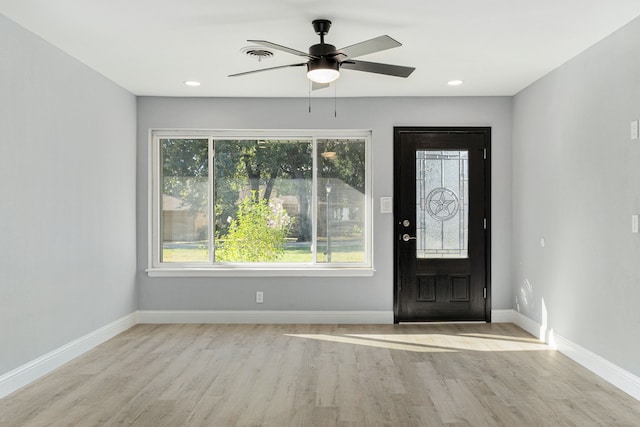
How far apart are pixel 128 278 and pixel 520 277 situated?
164 inches

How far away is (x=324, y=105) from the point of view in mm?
5617

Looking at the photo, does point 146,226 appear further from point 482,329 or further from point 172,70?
point 482,329

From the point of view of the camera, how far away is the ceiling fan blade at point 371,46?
297 cm

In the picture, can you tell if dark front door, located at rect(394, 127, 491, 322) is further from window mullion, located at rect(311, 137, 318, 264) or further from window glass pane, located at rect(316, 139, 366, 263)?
window mullion, located at rect(311, 137, 318, 264)

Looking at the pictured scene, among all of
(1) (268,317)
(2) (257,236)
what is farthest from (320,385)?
(2) (257,236)

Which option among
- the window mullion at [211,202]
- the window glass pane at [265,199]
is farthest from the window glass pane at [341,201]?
the window mullion at [211,202]

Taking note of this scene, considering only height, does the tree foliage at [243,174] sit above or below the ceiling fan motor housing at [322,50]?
below

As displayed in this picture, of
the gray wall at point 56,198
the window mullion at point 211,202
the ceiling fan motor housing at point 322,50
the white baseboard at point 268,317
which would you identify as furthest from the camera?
the window mullion at point 211,202

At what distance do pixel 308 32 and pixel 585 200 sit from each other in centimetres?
255

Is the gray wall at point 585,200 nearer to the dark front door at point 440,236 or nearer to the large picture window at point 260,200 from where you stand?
the dark front door at point 440,236

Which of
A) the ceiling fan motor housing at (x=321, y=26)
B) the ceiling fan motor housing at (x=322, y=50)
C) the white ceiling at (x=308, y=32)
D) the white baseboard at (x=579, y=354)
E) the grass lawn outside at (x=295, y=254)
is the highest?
the white ceiling at (x=308, y=32)

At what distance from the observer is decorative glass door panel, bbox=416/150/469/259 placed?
5.57m

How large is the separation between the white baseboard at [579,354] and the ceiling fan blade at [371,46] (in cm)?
272

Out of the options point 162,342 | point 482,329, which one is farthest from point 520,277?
point 162,342
